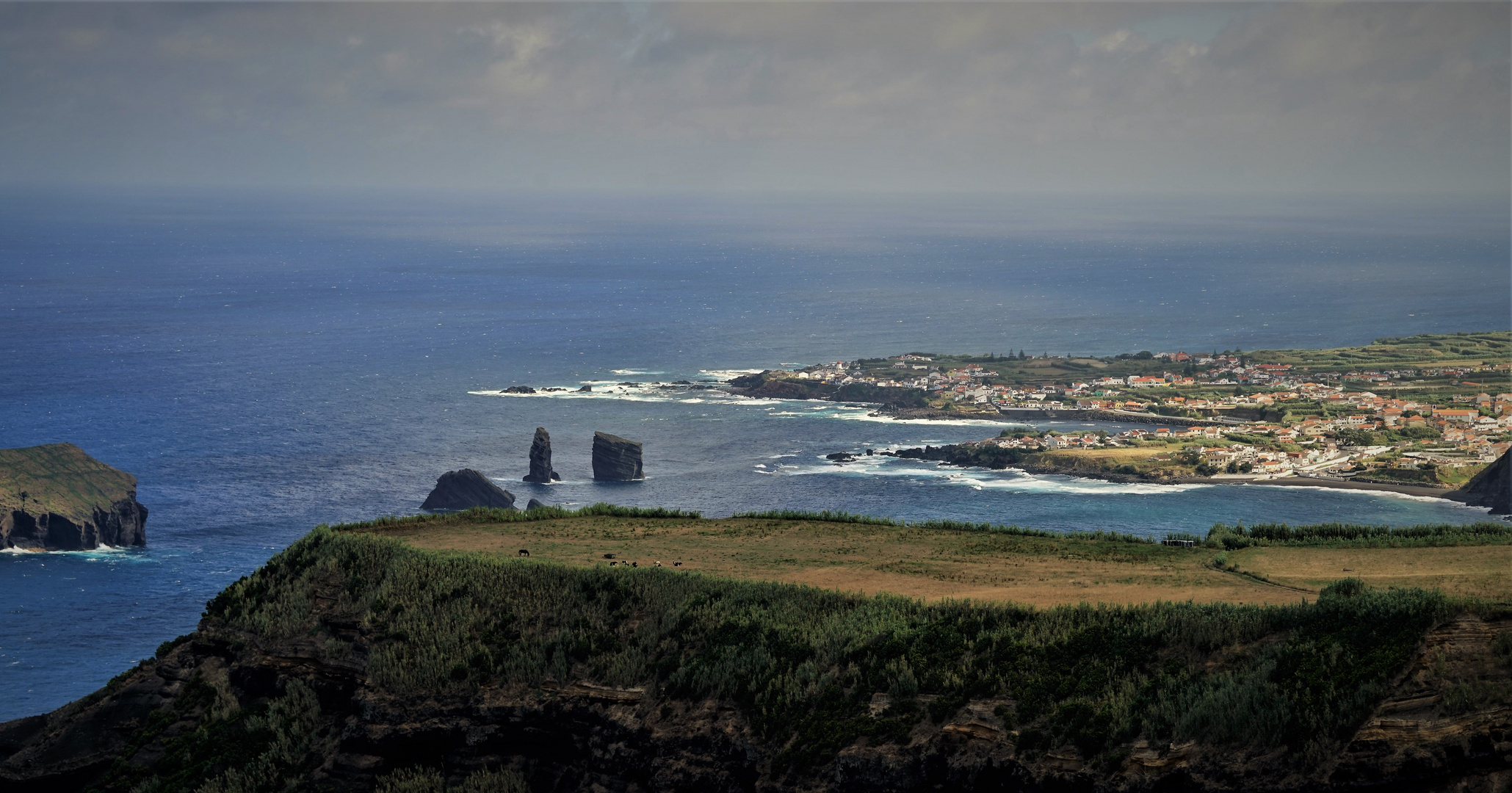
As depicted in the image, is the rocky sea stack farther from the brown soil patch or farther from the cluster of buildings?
the cluster of buildings

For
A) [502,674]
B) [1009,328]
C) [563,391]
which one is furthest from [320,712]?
[1009,328]

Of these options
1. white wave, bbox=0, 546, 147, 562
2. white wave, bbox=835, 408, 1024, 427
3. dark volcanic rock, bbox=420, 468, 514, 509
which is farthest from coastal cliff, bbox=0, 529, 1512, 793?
white wave, bbox=835, 408, 1024, 427

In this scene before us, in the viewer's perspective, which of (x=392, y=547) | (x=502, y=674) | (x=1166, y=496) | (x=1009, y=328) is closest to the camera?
(x=502, y=674)

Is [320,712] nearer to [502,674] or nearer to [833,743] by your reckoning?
[502,674]

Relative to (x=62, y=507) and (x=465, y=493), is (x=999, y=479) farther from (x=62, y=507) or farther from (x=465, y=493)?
(x=62, y=507)

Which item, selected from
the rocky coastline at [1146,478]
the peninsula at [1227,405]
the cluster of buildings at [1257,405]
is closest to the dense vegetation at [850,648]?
the rocky coastline at [1146,478]

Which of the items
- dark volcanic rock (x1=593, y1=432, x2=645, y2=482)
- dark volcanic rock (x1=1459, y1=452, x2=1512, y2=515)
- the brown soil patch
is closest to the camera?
the brown soil patch
